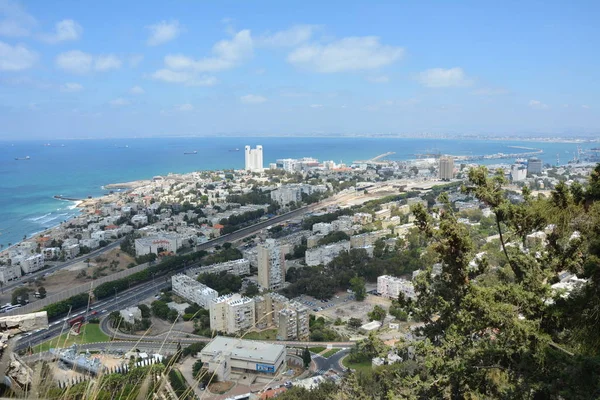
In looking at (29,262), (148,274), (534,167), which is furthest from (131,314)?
(534,167)

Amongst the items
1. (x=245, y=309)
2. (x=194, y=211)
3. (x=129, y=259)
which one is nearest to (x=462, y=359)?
(x=245, y=309)

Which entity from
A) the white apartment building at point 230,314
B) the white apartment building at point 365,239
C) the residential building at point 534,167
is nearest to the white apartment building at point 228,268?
the white apartment building at point 230,314

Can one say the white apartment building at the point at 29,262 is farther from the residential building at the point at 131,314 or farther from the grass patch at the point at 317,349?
the grass patch at the point at 317,349

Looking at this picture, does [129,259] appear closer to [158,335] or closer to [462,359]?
[158,335]

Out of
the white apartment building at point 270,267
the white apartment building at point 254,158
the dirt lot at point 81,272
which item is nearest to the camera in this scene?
the white apartment building at point 270,267

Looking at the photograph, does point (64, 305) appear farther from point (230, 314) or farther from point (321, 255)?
point (321, 255)
